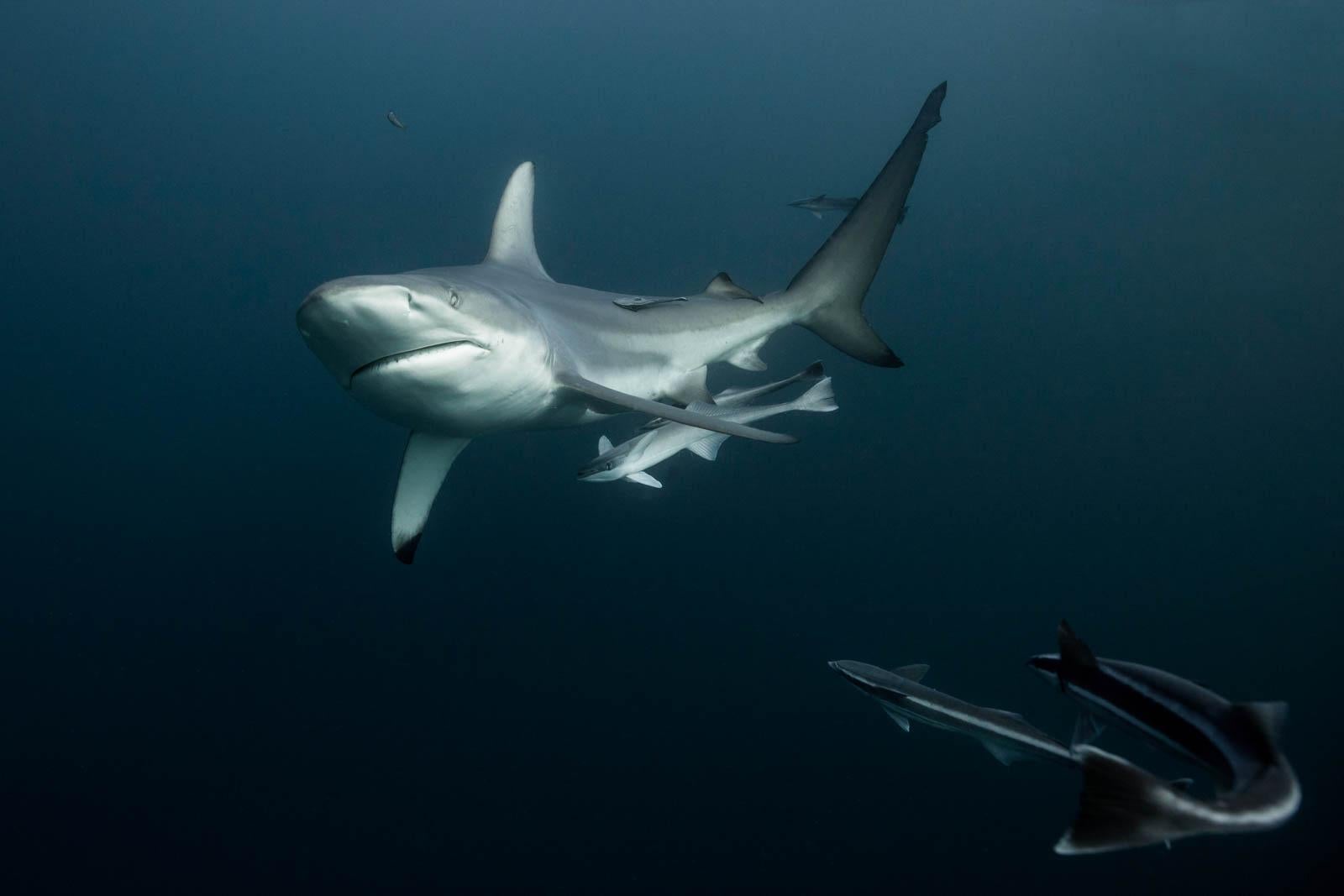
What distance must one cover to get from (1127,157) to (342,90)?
4124cm

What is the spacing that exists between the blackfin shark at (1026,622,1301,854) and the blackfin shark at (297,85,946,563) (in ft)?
4.41

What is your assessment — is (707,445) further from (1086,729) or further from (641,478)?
(1086,729)

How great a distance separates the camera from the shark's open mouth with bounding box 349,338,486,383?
275 cm

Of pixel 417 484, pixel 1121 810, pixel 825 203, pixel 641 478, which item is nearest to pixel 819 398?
pixel 641 478

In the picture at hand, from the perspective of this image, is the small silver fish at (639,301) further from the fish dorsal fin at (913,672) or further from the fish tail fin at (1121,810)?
the fish tail fin at (1121,810)

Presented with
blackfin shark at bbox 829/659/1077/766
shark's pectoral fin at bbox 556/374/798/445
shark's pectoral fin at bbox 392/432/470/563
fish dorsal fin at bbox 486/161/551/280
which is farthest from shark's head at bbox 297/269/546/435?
blackfin shark at bbox 829/659/1077/766

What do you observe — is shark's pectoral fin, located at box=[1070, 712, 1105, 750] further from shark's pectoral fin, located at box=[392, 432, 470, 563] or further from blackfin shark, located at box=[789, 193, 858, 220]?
blackfin shark, located at box=[789, 193, 858, 220]

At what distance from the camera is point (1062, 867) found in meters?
10.4

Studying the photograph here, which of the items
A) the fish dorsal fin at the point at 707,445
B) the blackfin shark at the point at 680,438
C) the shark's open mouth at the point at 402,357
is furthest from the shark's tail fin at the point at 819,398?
the shark's open mouth at the point at 402,357

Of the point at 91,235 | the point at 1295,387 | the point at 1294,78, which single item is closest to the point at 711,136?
the point at 1294,78

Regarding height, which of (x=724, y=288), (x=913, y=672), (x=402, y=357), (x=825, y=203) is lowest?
(x=913, y=672)

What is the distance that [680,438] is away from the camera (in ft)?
15.1

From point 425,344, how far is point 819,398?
8.90 ft

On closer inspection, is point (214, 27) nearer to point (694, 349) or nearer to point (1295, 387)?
point (694, 349)
